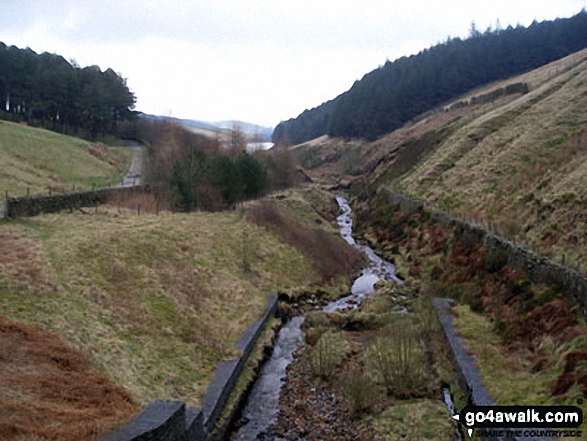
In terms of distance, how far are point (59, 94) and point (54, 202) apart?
150ft

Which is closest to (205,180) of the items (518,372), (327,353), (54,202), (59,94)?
(54,202)

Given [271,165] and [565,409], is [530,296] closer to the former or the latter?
[565,409]

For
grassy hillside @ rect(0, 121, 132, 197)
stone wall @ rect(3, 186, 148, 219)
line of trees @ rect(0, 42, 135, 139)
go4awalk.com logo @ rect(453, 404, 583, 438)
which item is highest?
line of trees @ rect(0, 42, 135, 139)

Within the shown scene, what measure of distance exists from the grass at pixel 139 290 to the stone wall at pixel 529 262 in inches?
436

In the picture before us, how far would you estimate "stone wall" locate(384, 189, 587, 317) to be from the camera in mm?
16400

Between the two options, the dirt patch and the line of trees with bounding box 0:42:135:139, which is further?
the line of trees with bounding box 0:42:135:139

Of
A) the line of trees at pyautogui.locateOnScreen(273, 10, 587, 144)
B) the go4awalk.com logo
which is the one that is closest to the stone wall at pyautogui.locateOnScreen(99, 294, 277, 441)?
the go4awalk.com logo

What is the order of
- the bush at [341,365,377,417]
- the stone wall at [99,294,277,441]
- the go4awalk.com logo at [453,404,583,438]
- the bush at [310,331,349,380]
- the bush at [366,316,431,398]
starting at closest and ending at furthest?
the stone wall at [99,294,277,441]
the go4awalk.com logo at [453,404,583,438]
the bush at [341,365,377,417]
the bush at [366,316,431,398]
the bush at [310,331,349,380]

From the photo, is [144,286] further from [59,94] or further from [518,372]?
[59,94]

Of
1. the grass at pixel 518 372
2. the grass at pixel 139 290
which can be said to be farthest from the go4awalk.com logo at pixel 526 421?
the grass at pixel 139 290

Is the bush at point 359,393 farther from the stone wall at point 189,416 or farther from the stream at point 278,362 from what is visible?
the stone wall at point 189,416

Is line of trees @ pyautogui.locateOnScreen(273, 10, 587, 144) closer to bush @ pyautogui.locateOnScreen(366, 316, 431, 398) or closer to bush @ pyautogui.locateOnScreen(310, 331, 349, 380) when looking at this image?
bush @ pyautogui.locateOnScreen(310, 331, 349, 380)

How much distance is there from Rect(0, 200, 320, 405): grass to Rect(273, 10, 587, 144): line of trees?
104 m

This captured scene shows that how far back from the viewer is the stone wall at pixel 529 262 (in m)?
16.4
